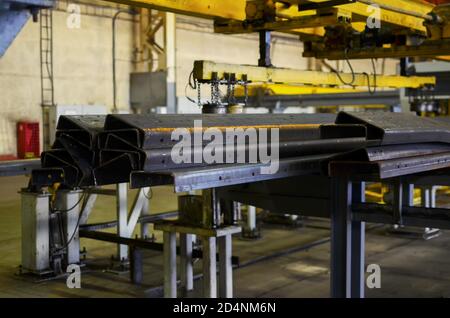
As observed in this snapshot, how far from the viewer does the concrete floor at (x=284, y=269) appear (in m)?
5.33

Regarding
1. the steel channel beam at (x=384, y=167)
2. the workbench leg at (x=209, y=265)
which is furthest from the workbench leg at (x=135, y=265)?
the steel channel beam at (x=384, y=167)

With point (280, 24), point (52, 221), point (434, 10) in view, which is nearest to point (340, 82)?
point (434, 10)

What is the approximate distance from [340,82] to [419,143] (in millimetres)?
3069

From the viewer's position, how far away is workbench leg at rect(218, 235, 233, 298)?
3756 mm

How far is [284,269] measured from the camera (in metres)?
6.10

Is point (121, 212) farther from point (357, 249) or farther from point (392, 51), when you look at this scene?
point (357, 249)

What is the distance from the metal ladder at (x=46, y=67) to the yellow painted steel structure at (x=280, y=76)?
310 inches

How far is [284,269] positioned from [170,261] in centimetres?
233

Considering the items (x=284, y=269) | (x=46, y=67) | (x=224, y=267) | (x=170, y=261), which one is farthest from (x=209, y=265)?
(x=46, y=67)

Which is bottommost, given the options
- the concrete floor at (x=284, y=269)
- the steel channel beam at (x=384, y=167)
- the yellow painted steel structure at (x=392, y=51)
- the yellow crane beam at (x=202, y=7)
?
the concrete floor at (x=284, y=269)

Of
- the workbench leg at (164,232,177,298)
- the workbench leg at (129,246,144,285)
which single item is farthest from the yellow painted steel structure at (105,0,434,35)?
the workbench leg at (129,246,144,285)

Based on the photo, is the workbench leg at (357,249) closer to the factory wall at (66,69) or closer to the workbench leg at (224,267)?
the workbench leg at (224,267)

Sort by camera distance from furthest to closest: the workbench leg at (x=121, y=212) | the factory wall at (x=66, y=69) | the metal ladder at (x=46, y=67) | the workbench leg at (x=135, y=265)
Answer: the metal ladder at (x=46, y=67) → the factory wall at (x=66, y=69) → the workbench leg at (x=121, y=212) → the workbench leg at (x=135, y=265)

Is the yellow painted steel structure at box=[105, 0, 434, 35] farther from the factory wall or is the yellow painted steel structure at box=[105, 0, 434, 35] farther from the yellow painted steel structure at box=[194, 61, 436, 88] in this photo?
the factory wall
